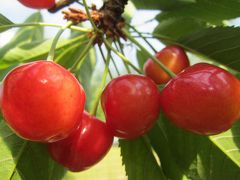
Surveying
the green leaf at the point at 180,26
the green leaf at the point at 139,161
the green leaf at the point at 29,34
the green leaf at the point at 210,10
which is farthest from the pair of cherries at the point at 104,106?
the green leaf at the point at 29,34

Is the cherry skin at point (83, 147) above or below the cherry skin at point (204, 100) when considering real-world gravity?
below

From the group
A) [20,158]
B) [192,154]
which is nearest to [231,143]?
[192,154]

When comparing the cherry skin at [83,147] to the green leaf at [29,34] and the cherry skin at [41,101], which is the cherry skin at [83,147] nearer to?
the cherry skin at [41,101]

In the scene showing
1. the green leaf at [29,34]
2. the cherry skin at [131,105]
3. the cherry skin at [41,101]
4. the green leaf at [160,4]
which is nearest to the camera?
the cherry skin at [41,101]

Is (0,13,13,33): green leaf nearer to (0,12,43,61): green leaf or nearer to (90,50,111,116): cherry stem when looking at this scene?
(90,50,111,116): cherry stem

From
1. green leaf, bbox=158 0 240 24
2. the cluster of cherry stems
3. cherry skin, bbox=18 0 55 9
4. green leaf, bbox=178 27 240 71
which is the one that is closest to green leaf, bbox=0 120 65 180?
the cluster of cherry stems

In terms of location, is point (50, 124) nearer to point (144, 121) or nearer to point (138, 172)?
point (144, 121)

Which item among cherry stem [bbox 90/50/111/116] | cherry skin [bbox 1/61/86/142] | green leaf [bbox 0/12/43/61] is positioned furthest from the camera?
green leaf [bbox 0/12/43/61]

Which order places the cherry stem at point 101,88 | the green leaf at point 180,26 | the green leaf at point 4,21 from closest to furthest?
the cherry stem at point 101,88
the green leaf at point 4,21
the green leaf at point 180,26
